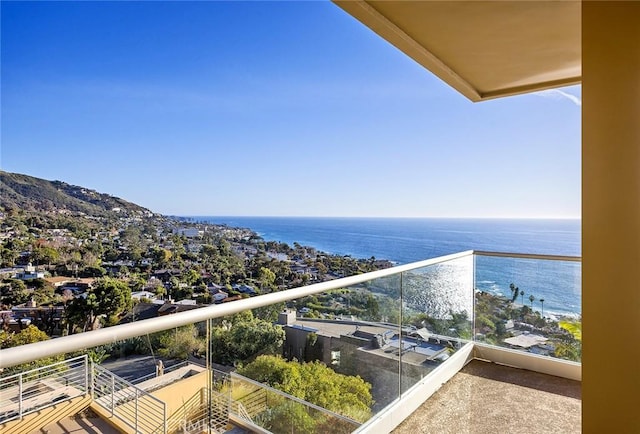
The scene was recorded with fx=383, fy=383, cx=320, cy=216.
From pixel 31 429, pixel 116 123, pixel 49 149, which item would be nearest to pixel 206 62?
pixel 116 123

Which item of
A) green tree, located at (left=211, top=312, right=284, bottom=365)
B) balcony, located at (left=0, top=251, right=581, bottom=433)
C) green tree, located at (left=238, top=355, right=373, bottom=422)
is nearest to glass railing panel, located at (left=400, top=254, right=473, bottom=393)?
balcony, located at (left=0, top=251, right=581, bottom=433)

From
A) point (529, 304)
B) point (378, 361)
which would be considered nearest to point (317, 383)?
Result: point (378, 361)

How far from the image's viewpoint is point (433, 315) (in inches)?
128

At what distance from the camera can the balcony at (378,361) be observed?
1.15m

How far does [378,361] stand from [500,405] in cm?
106

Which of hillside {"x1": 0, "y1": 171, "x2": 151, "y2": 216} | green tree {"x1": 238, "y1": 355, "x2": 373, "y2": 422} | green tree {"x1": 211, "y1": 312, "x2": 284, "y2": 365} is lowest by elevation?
green tree {"x1": 238, "y1": 355, "x2": 373, "y2": 422}

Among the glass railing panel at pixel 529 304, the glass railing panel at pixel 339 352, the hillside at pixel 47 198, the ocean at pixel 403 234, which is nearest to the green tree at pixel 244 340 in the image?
the glass railing panel at pixel 339 352

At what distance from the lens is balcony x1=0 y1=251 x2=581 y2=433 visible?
1146 millimetres

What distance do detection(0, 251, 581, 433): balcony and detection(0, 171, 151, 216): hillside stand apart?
28.5 feet

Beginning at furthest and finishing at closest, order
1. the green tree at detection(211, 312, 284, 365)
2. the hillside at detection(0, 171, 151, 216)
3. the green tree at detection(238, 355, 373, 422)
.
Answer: the hillside at detection(0, 171, 151, 216) < the green tree at detection(238, 355, 373, 422) < the green tree at detection(211, 312, 284, 365)

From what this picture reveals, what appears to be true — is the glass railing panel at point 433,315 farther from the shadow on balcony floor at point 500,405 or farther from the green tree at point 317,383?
the green tree at point 317,383

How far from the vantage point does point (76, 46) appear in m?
16.3

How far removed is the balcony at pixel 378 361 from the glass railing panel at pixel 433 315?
2cm

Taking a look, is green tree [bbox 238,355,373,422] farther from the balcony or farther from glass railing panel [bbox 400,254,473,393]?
glass railing panel [bbox 400,254,473,393]
